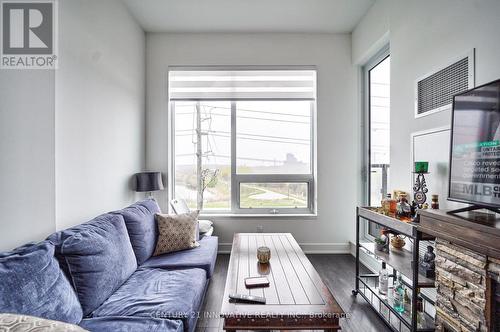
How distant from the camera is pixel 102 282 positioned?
5.32ft

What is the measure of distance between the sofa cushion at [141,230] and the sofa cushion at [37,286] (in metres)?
0.76

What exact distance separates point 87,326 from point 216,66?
10.9ft

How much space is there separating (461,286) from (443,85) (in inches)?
59.1

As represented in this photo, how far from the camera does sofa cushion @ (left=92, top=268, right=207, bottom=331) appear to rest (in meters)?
1.51

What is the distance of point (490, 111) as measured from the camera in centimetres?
124


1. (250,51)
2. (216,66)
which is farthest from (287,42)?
(216,66)

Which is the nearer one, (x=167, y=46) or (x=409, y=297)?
(x=409, y=297)

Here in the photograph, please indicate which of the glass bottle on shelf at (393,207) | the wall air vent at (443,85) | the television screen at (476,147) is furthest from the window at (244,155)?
the television screen at (476,147)

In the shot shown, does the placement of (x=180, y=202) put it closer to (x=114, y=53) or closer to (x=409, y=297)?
(x=114, y=53)

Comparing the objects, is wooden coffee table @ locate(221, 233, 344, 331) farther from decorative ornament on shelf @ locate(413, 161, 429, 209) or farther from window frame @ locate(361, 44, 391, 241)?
window frame @ locate(361, 44, 391, 241)

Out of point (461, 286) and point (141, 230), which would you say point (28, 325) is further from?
point (461, 286)

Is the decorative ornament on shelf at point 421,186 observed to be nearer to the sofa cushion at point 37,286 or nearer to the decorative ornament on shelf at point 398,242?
the decorative ornament on shelf at point 398,242

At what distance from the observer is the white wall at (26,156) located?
63.9 inches


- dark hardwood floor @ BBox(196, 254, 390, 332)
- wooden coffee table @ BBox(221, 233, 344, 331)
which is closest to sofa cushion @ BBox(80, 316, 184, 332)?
wooden coffee table @ BBox(221, 233, 344, 331)
